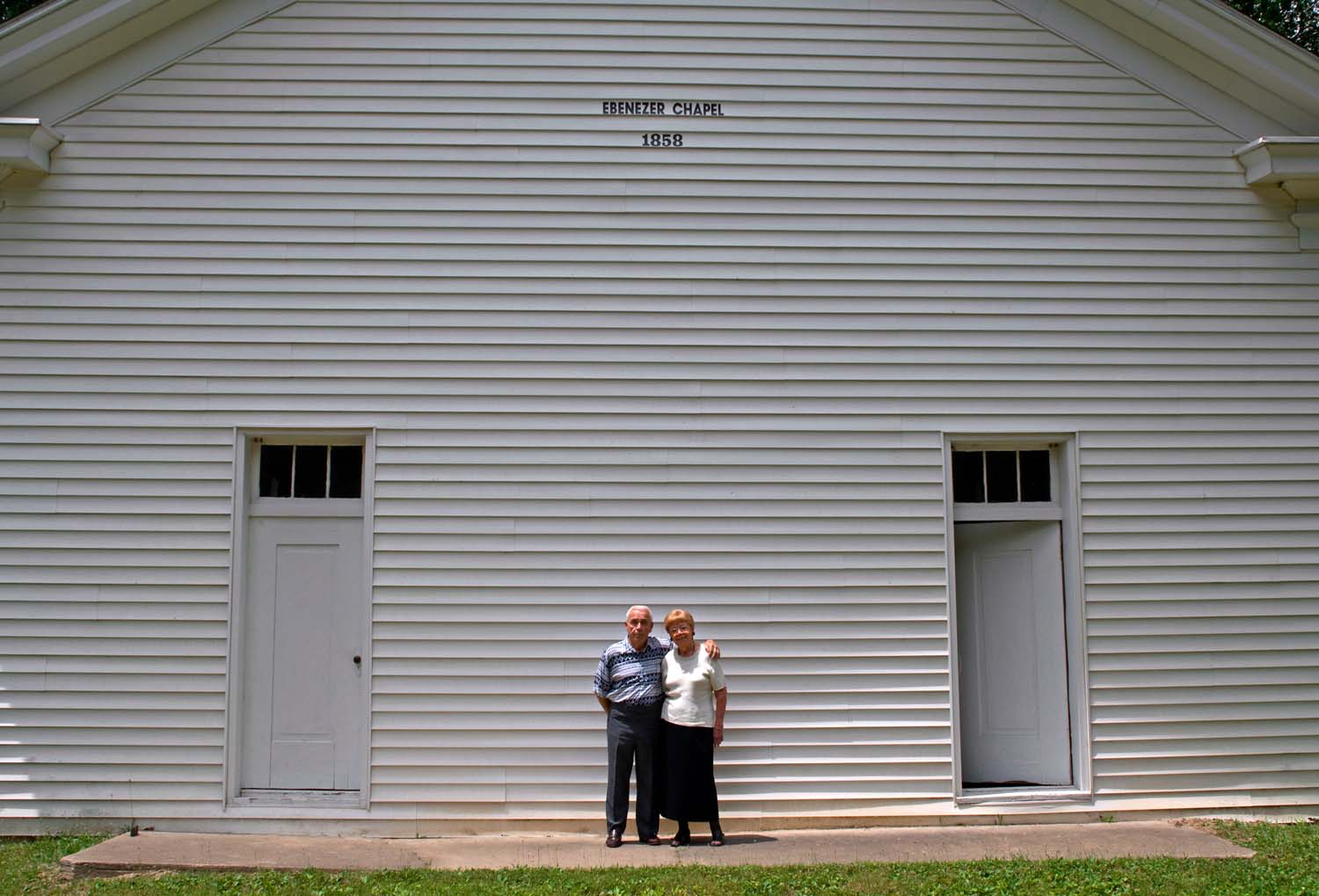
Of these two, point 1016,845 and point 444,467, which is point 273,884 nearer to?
point 444,467

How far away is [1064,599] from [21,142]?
862 cm

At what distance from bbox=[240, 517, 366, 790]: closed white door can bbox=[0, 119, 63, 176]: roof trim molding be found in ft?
10.3

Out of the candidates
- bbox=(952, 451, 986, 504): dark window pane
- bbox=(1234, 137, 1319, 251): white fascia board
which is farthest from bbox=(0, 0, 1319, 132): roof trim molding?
bbox=(952, 451, 986, 504): dark window pane

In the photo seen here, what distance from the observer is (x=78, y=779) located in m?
8.32

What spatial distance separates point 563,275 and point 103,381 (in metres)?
3.56

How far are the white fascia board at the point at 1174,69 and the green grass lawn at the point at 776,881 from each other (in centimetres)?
566

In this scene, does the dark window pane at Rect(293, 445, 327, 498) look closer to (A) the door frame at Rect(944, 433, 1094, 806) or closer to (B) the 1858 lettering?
(B) the 1858 lettering

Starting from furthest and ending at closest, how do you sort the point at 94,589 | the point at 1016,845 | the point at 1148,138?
the point at 1148,138 < the point at 94,589 < the point at 1016,845

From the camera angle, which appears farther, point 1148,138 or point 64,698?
point 1148,138

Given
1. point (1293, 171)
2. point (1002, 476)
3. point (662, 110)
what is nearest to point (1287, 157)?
point (1293, 171)

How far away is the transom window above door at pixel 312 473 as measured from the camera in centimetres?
879

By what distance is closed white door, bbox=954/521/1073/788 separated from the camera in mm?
8875

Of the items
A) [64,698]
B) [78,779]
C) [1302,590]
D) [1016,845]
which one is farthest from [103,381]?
[1302,590]

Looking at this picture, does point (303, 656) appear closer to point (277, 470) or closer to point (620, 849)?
point (277, 470)
